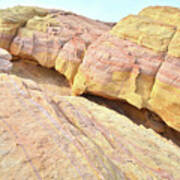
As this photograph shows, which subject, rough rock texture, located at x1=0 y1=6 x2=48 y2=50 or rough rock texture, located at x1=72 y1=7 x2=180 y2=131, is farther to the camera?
rough rock texture, located at x1=0 y1=6 x2=48 y2=50

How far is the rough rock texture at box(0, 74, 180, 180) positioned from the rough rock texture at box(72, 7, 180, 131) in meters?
3.69

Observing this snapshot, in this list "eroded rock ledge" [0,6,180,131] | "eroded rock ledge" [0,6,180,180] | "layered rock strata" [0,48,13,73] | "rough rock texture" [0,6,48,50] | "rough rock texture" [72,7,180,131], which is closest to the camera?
"eroded rock ledge" [0,6,180,180]

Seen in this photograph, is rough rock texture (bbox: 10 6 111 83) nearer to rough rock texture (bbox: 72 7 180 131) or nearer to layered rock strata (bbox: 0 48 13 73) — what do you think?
rough rock texture (bbox: 72 7 180 131)

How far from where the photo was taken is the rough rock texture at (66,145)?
167cm

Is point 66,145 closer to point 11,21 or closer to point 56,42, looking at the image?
point 56,42

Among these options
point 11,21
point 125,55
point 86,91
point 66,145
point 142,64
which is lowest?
point 86,91

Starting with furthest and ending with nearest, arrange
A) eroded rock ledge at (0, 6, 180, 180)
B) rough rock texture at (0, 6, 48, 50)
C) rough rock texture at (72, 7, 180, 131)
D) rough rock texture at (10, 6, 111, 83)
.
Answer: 1. rough rock texture at (0, 6, 48, 50)
2. rough rock texture at (10, 6, 111, 83)
3. rough rock texture at (72, 7, 180, 131)
4. eroded rock ledge at (0, 6, 180, 180)

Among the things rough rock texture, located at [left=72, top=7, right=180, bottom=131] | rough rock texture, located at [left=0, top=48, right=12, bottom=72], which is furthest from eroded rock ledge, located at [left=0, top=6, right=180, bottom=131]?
rough rock texture, located at [left=0, top=48, right=12, bottom=72]

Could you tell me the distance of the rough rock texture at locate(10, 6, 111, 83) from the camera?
9578mm

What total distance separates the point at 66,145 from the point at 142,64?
19.2ft

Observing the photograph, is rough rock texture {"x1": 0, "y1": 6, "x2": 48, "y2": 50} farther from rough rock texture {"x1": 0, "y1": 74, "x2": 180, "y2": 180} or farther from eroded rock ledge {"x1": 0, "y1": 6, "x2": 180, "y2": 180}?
rough rock texture {"x1": 0, "y1": 74, "x2": 180, "y2": 180}

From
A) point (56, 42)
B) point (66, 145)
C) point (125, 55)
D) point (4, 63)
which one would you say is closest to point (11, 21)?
point (56, 42)

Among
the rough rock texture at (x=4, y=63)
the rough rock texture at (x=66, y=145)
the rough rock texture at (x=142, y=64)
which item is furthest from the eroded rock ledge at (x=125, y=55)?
the rough rock texture at (x=4, y=63)

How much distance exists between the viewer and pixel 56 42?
10172 millimetres
